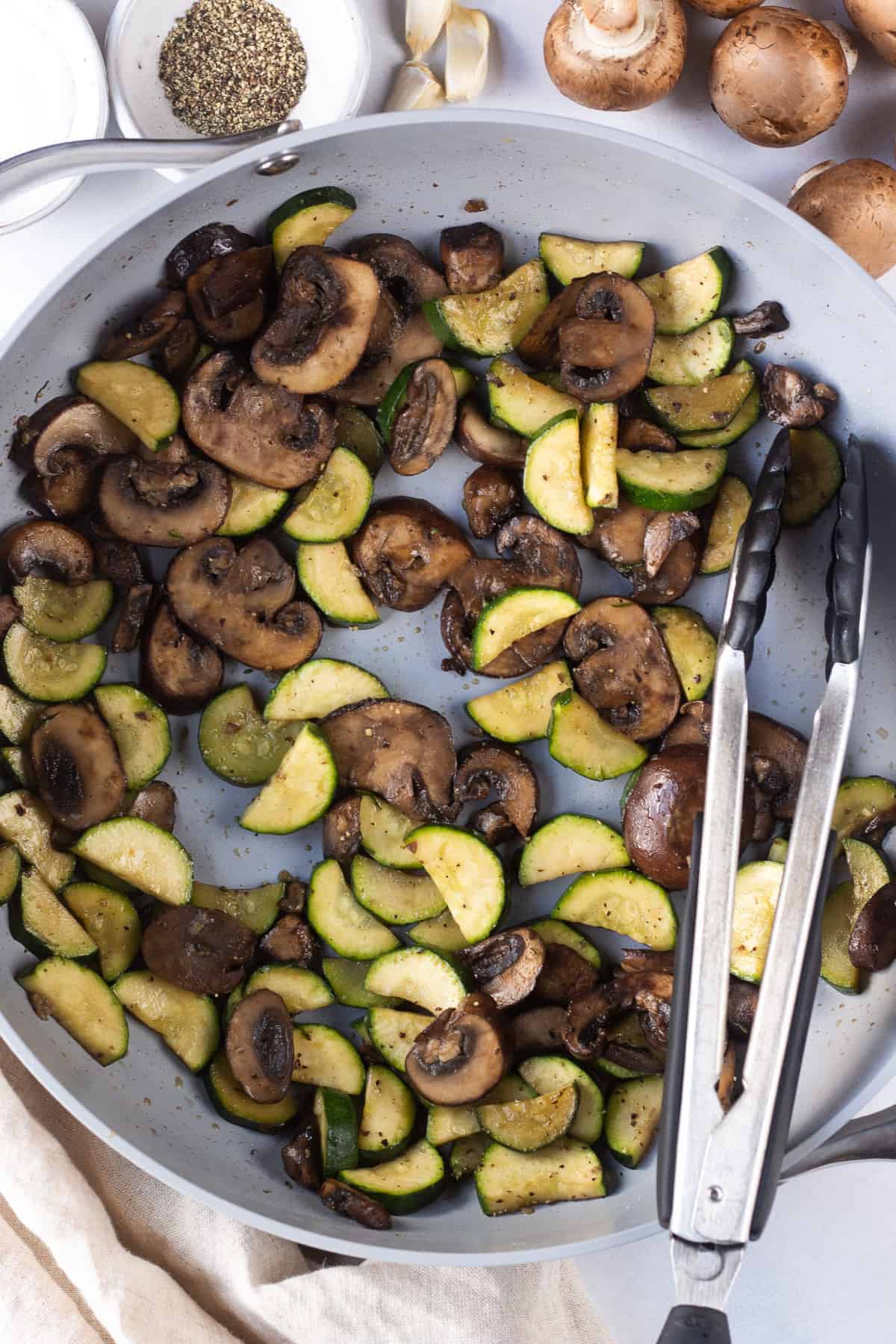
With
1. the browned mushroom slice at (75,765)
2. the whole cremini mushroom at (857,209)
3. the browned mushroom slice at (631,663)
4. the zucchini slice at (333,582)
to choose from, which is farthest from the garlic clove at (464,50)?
the browned mushroom slice at (75,765)

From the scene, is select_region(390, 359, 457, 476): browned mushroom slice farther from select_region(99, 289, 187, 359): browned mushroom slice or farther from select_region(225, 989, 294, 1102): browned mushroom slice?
select_region(225, 989, 294, 1102): browned mushroom slice

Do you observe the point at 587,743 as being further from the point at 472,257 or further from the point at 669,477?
the point at 472,257

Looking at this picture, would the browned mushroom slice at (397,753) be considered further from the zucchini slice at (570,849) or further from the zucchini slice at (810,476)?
the zucchini slice at (810,476)

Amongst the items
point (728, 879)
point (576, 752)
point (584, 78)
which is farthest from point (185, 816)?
point (584, 78)

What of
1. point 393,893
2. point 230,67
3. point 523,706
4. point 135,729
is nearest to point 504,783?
point 523,706

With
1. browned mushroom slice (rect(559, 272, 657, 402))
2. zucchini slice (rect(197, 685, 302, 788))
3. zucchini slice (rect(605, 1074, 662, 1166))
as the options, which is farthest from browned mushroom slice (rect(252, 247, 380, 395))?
zucchini slice (rect(605, 1074, 662, 1166))

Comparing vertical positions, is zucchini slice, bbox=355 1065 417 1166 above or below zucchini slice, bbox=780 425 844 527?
below
